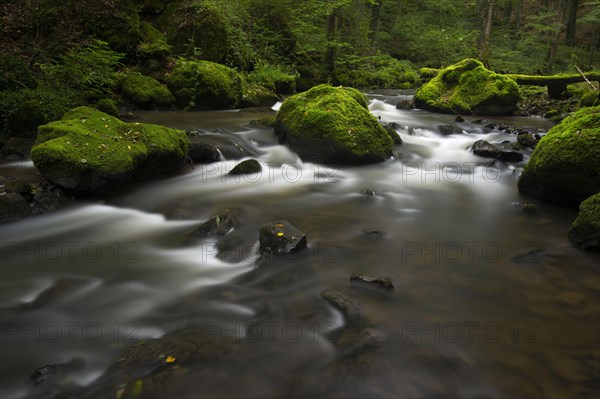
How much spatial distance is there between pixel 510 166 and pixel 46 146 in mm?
7947

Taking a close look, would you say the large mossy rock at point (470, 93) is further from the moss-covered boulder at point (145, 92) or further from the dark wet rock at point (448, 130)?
the moss-covered boulder at point (145, 92)

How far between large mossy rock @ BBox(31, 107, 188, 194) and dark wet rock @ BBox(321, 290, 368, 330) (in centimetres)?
382

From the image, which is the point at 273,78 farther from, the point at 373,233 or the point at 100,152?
the point at 373,233

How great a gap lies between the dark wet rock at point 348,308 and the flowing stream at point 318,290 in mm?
66

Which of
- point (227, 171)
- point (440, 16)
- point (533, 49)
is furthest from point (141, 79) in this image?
point (440, 16)

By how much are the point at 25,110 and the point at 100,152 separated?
302 centimetres

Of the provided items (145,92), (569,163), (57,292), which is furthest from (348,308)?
(145,92)

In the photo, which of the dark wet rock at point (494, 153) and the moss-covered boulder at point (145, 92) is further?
the moss-covered boulder at point (145, 92)

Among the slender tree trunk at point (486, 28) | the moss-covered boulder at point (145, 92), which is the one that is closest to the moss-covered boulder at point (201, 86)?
the moss-covered boulder at point (145, 92)

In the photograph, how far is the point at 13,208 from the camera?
513cm

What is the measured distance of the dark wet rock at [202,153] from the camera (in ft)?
25.3

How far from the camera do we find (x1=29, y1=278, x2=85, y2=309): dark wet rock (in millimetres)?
3688

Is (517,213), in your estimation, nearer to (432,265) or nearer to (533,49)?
(432,265)

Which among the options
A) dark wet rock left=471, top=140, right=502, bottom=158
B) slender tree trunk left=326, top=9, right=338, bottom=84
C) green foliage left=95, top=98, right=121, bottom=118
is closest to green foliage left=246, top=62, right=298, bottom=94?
slender tree trunk left=326, top=9, right=338, bottom=84
